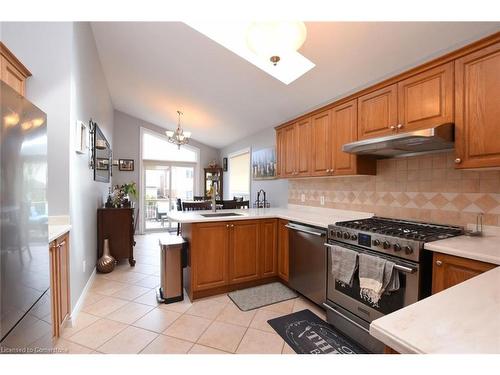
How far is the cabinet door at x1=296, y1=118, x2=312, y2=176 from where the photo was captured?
2891 mm

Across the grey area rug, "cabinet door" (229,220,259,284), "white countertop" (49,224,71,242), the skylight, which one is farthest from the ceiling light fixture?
the grey area rug

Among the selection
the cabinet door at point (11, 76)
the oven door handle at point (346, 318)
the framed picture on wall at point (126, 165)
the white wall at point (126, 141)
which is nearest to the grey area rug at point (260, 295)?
the oven door handle at point (346, 318)

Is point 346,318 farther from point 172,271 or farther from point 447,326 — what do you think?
point 172,271

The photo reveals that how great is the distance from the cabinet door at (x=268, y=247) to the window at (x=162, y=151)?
Answer: 4502mm

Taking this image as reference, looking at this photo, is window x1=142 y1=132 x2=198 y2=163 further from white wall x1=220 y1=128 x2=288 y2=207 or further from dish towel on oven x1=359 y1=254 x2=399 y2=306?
dish towel on oven x1=359 y1=254 x2=399 y2=306

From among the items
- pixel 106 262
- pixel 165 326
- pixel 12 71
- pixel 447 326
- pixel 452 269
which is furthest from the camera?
pixel 106 262

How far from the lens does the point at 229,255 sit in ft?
8.57

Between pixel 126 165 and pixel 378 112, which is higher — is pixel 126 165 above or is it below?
below

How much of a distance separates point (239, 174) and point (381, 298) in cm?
486

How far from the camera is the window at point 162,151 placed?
6.43 metres

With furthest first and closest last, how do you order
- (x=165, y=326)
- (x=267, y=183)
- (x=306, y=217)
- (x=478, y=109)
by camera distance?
(x=267, y=183), (x=306, y=217), (x=165, y=326), (x=478, y=109)

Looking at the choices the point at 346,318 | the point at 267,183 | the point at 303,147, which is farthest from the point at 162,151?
the point at 346,318
